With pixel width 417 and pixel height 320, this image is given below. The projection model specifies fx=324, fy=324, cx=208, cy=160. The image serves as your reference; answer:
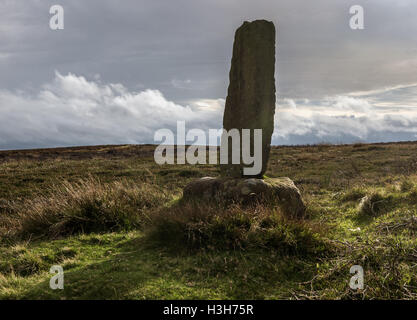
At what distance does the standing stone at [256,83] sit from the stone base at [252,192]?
0.87 metres

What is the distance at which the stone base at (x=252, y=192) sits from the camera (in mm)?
7699

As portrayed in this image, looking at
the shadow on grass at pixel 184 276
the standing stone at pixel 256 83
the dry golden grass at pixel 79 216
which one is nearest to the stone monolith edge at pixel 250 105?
the standing stone at pixel 256 83

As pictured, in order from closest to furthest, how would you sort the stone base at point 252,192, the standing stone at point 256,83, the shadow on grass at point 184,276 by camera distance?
the shadow on grass at point 184,276, the stone base at point 252,192, the standing stone at point 256,83

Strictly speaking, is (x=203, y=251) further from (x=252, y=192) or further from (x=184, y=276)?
(x=252, y=192)

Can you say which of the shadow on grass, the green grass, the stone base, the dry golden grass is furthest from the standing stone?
the shadow on grass

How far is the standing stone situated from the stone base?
2.86 ft

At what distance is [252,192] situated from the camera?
7.74 metres

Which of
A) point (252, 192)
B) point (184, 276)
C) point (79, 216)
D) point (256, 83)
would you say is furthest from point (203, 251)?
point (256, 83)

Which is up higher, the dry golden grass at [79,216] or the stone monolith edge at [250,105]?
the stone monolith edge at [250,105]

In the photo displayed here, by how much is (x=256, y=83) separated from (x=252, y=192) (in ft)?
9.89

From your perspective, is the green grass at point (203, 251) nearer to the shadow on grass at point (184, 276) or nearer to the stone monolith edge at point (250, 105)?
the shadow on grass at point (184, 276)

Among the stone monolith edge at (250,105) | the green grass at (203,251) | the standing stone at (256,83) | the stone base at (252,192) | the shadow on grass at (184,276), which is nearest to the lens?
the shadow on grass at (184,276)

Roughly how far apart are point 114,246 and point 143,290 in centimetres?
230
